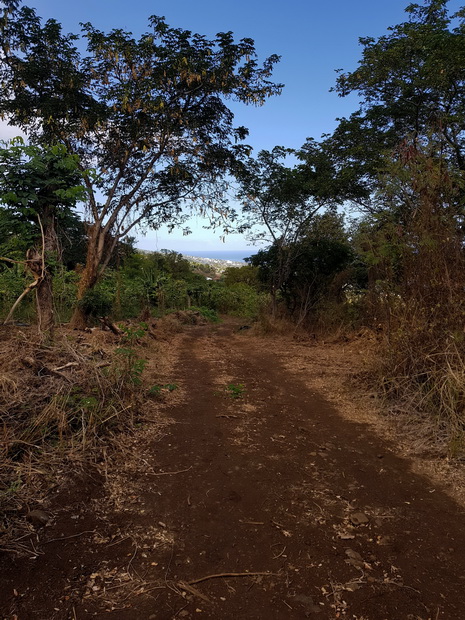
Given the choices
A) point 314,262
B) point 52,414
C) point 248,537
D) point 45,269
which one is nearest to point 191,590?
point 248,537

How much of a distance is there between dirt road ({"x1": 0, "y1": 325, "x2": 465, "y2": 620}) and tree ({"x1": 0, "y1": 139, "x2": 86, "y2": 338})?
250 cm

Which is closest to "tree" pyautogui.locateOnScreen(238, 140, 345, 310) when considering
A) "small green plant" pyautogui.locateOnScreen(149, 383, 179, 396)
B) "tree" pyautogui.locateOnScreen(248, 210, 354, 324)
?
"tree" pyautogui.locateOnScreen(248, 210, 354, 324)

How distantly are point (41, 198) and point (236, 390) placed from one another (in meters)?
3.74

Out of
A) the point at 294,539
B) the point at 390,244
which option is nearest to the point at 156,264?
the point at 390,244

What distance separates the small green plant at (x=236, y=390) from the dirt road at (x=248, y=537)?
140 centimetres

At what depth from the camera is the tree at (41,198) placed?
475 centimetres

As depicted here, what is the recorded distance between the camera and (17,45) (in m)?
10.0

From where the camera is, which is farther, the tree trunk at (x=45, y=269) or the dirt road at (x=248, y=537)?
the tree trunk at (x=45, y=269)

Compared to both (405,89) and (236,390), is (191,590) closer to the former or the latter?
(236,390)

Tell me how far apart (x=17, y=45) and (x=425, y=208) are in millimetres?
11015

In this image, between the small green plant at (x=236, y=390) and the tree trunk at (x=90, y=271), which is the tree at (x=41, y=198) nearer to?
the small green plant at (x=236, y=390)

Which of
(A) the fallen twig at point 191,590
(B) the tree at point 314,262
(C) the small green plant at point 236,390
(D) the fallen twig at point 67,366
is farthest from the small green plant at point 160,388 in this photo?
(B) the tree at point 314,262

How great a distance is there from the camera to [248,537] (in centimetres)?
244

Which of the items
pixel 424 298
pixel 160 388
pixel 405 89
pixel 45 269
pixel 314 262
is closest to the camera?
pixel 424 298
